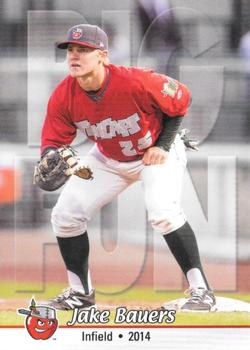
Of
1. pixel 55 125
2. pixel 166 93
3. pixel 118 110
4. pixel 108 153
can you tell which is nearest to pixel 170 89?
pixel 166 93

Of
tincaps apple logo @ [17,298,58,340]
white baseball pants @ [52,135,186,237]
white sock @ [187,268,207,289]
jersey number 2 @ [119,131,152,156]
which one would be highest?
jersey number 2 @ [119,131,152,156]

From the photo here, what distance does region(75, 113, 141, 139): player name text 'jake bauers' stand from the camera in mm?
3371

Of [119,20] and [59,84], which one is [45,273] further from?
[119,20]

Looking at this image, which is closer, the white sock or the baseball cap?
the baseball cap

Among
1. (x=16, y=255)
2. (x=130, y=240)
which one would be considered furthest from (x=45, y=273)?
(x=130, y=240)

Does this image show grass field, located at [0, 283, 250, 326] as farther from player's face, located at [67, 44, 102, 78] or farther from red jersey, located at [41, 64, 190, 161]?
player's face, located at [67, 44, 102, 78]

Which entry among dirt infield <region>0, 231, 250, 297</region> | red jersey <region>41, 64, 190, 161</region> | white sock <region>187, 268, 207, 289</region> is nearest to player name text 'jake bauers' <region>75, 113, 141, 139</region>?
red jersey <region>41, 64, 190, 161</region>

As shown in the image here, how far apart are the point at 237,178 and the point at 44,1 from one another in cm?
97

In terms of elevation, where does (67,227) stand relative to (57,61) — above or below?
below

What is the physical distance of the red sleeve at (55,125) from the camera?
11.1 feet

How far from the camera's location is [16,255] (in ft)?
11.1

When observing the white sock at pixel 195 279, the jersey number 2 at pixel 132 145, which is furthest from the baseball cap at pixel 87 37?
the white sock at pixel 195 279

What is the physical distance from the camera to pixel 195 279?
11.3 ft

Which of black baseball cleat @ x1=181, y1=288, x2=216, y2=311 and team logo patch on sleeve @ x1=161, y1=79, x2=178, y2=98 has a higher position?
team logo patch on sleeve @ x1=161, y1=79, x2=178, y2=98
